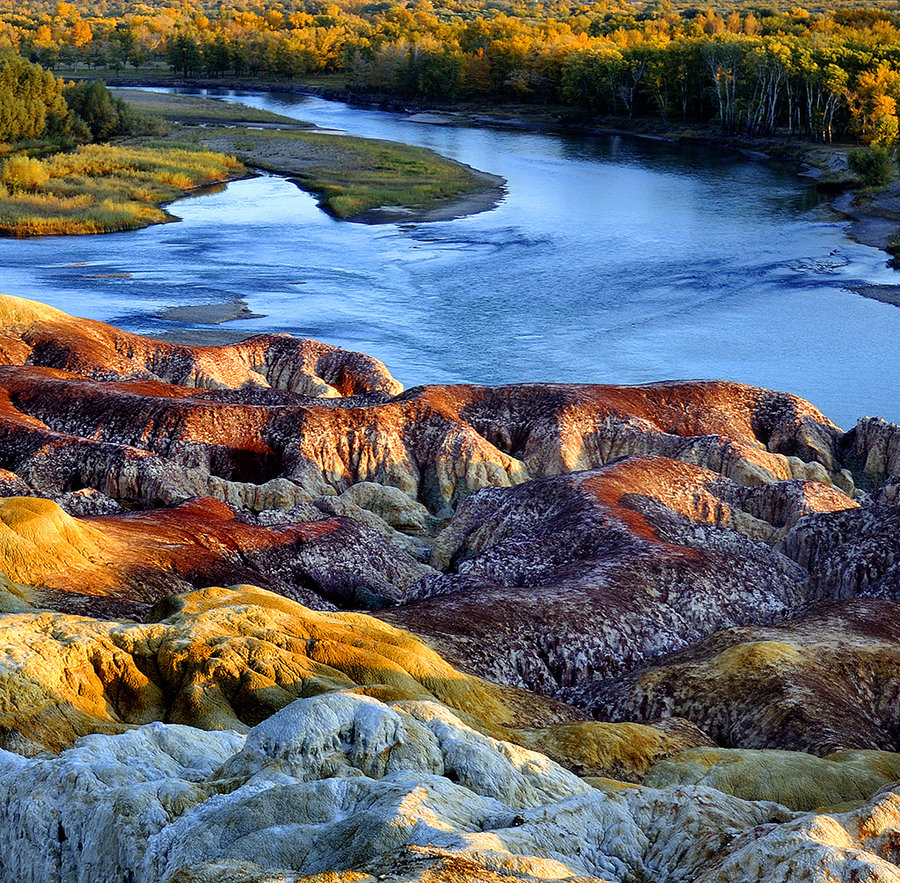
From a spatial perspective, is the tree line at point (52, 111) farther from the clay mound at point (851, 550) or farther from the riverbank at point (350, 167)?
the clay mound at point (851, 550)

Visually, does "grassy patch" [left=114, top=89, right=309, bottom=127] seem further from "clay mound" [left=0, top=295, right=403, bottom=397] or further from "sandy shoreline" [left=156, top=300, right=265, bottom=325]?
"clay mound" [left=0, top=295, right=403, bottom=397]

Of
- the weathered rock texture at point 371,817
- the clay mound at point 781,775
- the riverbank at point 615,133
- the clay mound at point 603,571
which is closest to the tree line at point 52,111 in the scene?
the riverbank at point 615,133

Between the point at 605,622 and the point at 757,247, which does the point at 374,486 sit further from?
the point at 757,247

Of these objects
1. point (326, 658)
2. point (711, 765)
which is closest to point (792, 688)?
point (711, 765)

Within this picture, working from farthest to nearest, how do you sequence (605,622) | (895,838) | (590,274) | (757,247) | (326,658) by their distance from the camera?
(757,247) → (590,274) → (605,622) → (326,658) → (895,838)

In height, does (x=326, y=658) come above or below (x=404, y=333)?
above

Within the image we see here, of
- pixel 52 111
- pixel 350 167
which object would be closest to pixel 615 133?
pixel 350 167
